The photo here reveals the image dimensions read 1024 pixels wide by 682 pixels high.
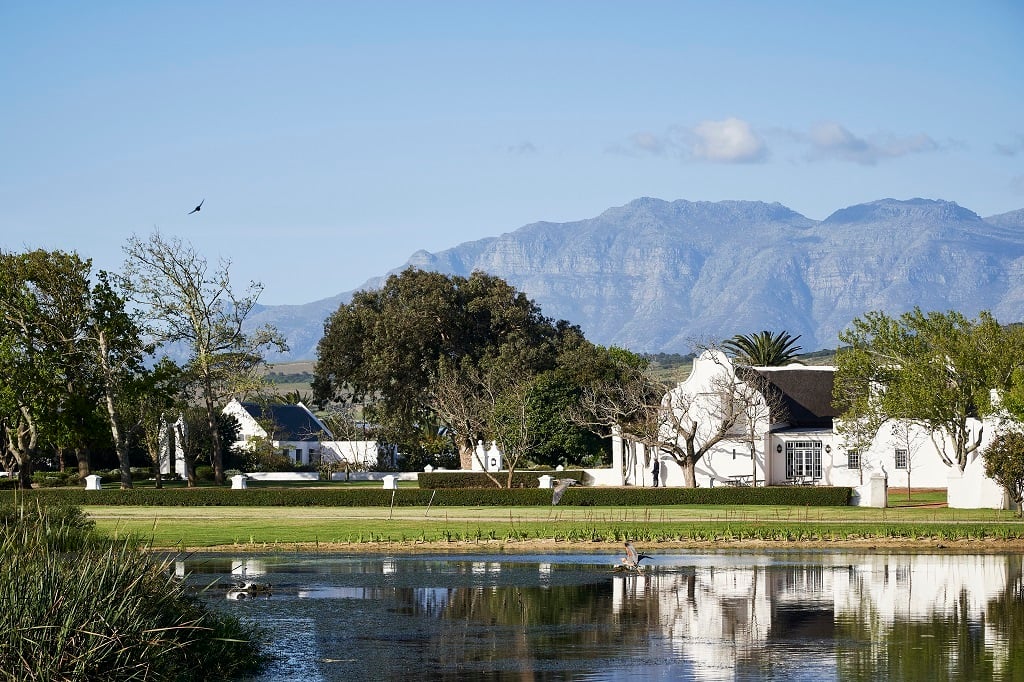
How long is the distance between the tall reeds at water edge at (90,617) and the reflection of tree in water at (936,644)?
27.2 ft

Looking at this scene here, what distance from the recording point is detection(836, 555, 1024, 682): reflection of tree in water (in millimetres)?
17406

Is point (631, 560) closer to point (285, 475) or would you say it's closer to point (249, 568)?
point (249, 568)

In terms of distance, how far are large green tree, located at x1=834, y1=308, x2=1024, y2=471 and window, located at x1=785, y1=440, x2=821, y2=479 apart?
27.5 ft

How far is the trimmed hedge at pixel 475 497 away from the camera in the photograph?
2025 inches

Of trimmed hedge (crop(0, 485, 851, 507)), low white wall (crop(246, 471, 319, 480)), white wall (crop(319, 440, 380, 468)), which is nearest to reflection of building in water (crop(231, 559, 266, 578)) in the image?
trimmed hedge (crop(0, 485, 851, 507))

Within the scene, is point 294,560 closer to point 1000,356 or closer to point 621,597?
point 621,597

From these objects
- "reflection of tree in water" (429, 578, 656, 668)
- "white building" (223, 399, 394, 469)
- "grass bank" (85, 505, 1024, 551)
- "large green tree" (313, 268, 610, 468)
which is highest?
"large green tree" (313, 268, 610, 468)

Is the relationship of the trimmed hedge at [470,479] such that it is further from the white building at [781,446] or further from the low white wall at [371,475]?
the low white wall at [371,475]

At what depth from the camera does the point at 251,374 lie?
7188 cm

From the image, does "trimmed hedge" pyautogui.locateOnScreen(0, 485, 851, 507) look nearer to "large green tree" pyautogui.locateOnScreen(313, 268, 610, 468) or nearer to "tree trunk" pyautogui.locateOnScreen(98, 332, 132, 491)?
"tree trunk" pyautogui.locateOnScreen(98, 332, 132, 491)

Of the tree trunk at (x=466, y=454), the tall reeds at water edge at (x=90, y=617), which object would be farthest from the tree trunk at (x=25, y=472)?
the tall reeds at water edge at (x=90, y=617)

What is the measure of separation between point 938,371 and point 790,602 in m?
31.4

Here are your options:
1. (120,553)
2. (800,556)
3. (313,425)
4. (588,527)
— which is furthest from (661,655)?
(313,425)

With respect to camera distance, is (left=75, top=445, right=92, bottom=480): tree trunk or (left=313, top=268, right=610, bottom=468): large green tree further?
(left=313, top=268, right=610, bottom=468): large green tree
